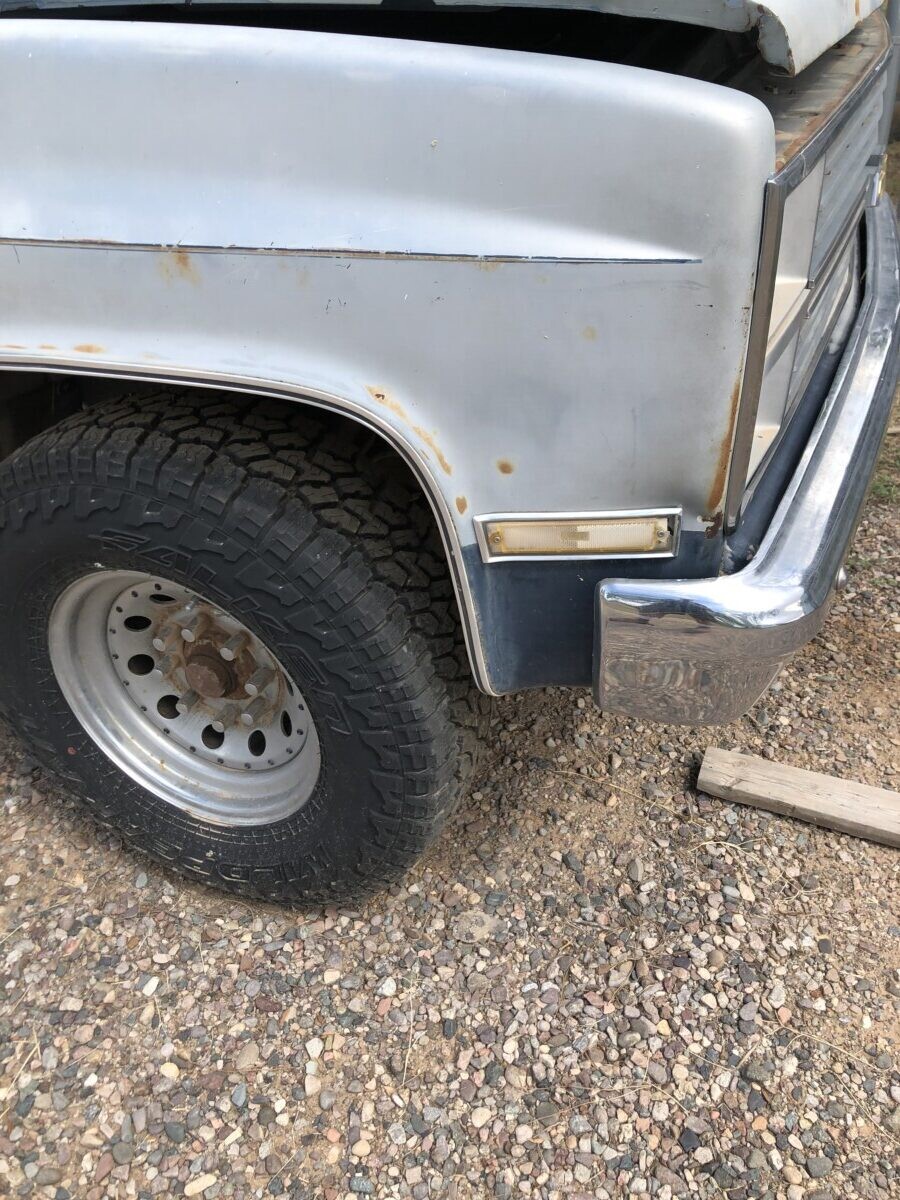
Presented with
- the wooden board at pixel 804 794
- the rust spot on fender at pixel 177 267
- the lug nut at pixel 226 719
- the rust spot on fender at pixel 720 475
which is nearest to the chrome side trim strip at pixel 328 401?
the rust spot on fender at pixel 177 267

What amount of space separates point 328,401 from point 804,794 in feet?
4.84

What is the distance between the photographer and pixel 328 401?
1.40 meters

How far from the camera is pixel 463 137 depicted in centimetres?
124

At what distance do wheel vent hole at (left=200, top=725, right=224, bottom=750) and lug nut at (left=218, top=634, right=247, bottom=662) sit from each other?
269 millimetres

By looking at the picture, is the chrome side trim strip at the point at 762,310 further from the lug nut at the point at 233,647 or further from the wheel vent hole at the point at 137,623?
the wheel vent hole at the point at 137,623

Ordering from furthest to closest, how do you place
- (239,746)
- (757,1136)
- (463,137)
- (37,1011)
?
(239,746), (37,1011), (757,1136), (463,137)

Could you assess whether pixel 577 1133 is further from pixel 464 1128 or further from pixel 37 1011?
pixel 37 1011

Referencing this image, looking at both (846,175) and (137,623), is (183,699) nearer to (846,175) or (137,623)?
(137,623)

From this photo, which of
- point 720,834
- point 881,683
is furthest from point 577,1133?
point 881,683

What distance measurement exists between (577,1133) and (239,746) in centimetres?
101

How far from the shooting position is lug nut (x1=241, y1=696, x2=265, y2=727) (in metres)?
1.98

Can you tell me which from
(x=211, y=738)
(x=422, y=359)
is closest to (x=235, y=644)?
(x=211, y=738)

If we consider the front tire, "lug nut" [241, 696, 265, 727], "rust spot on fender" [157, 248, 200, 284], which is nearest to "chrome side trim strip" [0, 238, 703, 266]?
"rust spot on fender" [157, 248, 200, 284]

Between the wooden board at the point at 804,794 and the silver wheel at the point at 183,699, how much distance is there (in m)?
1.00
